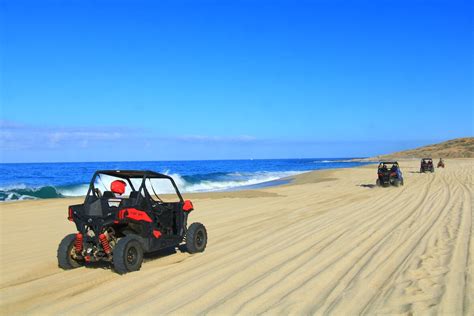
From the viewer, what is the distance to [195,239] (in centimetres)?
790

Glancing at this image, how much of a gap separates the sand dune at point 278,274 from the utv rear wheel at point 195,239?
0.16 meters

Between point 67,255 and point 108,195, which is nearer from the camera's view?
point 67,255

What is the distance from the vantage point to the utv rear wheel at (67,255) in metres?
6.77

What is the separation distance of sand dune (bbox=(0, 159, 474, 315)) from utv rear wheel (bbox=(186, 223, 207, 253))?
165mm

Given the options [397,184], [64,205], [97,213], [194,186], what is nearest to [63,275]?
[97,213]

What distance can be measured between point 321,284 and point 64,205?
13.9 m

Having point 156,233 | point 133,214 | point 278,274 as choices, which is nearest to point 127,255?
point 133,214

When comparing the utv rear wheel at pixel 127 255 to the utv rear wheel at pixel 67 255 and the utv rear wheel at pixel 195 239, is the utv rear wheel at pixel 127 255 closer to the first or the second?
the utv rear wheel at pixel 67 255

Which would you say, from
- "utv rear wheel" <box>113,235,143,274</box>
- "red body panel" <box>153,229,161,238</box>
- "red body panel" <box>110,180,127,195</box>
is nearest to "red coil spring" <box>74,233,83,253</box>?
"utv rear wheel" <box>113,235,143,274</box>

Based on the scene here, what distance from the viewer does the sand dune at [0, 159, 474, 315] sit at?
4.94 metres

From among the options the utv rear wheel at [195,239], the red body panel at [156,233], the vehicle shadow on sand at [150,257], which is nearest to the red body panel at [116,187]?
the red body panel at [156,233]

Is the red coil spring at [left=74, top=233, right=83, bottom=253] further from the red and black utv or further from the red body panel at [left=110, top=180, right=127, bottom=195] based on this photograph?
the red body panel at [left=110, top=180, right=127, bottom=195]

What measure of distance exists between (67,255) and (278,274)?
10.4ft

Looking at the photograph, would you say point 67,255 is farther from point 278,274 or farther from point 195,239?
point 278,274
